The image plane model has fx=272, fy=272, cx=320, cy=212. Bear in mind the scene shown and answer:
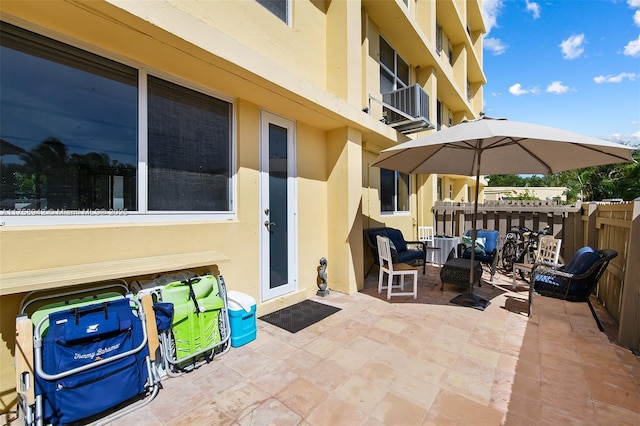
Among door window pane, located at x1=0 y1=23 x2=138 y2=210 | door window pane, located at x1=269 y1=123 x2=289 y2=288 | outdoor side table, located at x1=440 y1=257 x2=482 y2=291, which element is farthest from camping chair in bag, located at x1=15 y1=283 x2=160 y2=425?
outdoor side table, located at x1=440 y1=257 x2=482 y2=291

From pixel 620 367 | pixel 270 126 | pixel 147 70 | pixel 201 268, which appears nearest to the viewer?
pixel 620 367

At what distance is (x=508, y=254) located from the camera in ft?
20.9

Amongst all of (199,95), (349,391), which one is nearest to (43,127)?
(199,95)

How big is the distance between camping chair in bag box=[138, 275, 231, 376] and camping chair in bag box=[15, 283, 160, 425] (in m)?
0.18

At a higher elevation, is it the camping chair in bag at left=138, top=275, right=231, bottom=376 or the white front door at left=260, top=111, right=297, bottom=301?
the white front door at left=260, top=111, right=297, bottom=301

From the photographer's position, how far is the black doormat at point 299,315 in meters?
3.39

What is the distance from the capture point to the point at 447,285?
5.06 meters

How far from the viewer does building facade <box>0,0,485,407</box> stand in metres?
2.09

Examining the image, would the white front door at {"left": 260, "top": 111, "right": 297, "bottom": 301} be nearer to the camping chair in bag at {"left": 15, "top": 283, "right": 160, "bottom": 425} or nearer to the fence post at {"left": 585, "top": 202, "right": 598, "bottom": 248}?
the camping chair in bag at {"left": 15, "top": 283, "right": 160, "bottom": 425}

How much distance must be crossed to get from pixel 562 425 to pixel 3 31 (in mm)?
4856

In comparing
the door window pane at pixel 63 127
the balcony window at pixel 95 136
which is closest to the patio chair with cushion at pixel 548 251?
the balcony window at pixel 95 136

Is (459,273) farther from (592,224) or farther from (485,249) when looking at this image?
(592,224)

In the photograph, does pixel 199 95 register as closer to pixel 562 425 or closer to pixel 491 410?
pixel 491 410

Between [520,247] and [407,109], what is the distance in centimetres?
429
